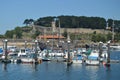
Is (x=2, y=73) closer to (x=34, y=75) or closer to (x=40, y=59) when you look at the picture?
(x=34, y=75)

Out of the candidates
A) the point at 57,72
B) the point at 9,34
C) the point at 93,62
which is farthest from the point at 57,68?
the point at 9,34

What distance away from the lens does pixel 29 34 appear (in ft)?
568

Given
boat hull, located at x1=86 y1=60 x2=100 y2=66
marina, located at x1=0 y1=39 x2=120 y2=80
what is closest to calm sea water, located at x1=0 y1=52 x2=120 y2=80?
marina, located at x1=0 y1=39 x2=120 y2=80

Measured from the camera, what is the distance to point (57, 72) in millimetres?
68875

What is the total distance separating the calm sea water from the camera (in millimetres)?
62062

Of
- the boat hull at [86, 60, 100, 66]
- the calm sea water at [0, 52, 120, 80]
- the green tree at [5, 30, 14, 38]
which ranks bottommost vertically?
the calm sea water at [0, 52, 120, 80]

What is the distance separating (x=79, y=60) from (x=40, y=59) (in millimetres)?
7270

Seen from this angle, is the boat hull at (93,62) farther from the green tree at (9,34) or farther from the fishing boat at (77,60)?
the green tree at (9,34)

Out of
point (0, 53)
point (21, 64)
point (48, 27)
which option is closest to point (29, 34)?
point (48, 27)

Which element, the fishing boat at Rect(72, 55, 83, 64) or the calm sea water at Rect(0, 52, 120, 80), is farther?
the fishing boat at Rect(72, 55, 83, 64)

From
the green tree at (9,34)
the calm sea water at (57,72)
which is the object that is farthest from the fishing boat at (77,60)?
the green tree at (9,34)

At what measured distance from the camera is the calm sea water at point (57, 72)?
204ft

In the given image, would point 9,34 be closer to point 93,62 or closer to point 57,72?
point 93,62

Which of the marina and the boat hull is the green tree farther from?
the boat hull
